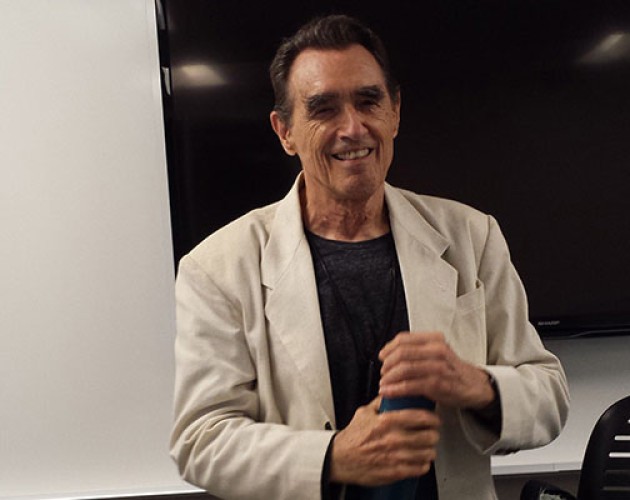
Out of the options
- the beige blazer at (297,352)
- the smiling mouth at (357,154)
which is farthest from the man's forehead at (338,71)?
the beige blazer at (297,352)

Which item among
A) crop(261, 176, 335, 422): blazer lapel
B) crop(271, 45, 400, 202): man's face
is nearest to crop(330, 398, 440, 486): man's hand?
crop(261, 176, 335, 422): blazer lapel

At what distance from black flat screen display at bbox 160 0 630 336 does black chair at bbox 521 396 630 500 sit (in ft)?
1.80

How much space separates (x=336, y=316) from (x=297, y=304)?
8 cm

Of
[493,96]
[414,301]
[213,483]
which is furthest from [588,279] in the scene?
[213,483]

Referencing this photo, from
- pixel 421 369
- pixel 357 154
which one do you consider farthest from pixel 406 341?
pixel 357 154

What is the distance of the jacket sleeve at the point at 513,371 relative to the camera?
103 cm

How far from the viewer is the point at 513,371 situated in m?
1.06

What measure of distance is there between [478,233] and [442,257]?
89mm

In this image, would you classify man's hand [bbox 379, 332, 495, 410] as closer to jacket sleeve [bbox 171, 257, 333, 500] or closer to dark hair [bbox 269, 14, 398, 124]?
jacket sleeve [bbox 171, 257, 333, 500]

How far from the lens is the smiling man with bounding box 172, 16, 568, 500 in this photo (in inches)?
40.4

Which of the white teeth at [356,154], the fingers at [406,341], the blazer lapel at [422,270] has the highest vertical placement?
the white teeth at [356,154]

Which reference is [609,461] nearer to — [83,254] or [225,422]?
[225,422]

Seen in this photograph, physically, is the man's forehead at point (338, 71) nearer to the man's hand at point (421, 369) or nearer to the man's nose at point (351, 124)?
the man's nose at point (351, 124)

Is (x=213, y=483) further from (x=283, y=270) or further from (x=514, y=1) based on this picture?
(x=514, y=1)
